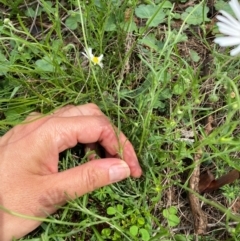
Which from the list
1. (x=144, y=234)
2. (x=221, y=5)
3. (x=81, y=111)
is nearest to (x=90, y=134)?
(x=81, y=111)

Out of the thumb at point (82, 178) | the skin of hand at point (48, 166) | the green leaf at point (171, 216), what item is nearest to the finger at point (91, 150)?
the skin of hand at point (48, 166)

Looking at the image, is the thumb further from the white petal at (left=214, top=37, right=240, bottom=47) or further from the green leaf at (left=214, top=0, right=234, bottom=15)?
the green leaf at (left=214, top=0, right=234, bottom=15)

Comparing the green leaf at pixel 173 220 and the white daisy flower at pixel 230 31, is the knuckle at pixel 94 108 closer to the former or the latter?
the green leaf at pixel 173 220

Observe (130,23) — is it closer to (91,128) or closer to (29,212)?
(91,128)

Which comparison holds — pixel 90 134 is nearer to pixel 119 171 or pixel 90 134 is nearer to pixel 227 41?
pixel 119 171

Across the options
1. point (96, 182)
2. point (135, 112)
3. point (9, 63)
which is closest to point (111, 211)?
point (96, 182)

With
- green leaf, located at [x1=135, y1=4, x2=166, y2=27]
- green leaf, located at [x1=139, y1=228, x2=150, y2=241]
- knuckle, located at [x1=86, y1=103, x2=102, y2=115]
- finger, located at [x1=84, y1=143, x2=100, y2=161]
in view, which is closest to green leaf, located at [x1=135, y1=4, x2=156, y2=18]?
green leaf, located at [x1=135, y1=4, x2=166, y2=27]
